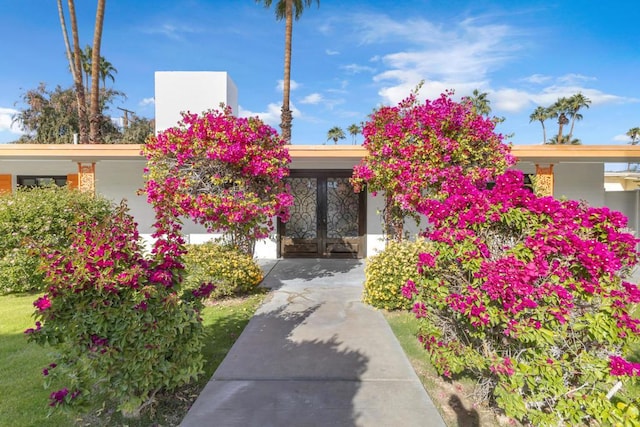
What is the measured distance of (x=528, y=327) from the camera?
7.85 feet

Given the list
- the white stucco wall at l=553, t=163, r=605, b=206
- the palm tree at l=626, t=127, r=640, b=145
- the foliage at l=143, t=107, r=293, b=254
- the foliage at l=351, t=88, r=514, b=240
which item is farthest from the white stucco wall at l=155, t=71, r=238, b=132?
the palm tree at l=626, t=127, r=640, b=145

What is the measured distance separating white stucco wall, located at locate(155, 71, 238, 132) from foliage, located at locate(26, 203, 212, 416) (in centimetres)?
975

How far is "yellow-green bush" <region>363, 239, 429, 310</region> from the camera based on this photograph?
552cm

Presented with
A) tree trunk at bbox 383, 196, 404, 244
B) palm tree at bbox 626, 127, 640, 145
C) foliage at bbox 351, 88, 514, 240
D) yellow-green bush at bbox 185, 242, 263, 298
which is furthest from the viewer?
palm tree at bbox 626, 127, 640, 145

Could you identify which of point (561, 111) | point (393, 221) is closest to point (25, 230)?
point (393, 221)

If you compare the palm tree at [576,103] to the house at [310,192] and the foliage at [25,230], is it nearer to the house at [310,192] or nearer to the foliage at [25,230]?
the house at [310,192]

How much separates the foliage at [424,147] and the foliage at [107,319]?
13.7 ft

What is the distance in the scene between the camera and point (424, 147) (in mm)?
5727

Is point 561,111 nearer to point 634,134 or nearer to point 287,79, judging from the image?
point 634,134

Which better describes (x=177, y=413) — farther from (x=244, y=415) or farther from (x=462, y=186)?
(x=462, y=186)

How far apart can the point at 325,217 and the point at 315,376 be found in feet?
23.6

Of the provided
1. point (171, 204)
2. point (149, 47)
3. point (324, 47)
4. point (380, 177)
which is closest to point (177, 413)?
point (171, 204)

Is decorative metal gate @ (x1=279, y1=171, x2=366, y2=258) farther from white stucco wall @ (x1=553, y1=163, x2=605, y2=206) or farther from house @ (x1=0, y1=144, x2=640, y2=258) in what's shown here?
white stucco wall @ (x1=553, y1=163, x2=605, y2=206)

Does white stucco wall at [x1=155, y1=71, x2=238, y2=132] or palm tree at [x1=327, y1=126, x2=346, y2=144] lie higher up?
palm tree at [x1=327, y1=126, x2=346, y2=144]
